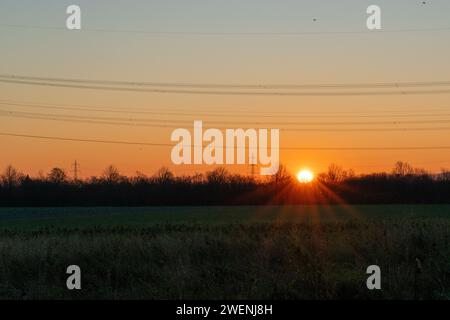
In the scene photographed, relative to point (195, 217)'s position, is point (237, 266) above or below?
below

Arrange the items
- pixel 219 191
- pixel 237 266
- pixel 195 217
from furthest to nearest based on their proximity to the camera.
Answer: pixel 219 191
pixel 195 217
pixel 237 266

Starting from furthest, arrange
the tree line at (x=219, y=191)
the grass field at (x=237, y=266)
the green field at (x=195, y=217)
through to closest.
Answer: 1. the tree line at (x=219, y=191)
2. the green field at (x=195, y=217)
3. the grass field at (x=237, y=266)

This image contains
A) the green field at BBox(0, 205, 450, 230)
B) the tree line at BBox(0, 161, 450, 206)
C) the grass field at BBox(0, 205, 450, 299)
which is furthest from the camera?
the tree line at BBox(0, 161, 450, 206)

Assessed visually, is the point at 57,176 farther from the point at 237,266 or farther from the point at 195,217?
the point at 237,266

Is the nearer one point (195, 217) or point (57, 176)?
point (195, 217)

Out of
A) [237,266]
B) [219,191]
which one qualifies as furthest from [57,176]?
[237,266]

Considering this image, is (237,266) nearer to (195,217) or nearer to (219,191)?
(195,217)

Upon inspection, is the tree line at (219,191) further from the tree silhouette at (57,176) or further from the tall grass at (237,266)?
the tall grass at (237,266)

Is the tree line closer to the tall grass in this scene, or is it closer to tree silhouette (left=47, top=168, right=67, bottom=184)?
tree silhouette (left=47, top=168, right=67, bottom=184)

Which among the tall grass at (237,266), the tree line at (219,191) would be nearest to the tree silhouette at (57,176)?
the tree line at (219,191)

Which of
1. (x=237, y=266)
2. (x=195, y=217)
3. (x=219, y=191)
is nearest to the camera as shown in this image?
(x=237, y=266)

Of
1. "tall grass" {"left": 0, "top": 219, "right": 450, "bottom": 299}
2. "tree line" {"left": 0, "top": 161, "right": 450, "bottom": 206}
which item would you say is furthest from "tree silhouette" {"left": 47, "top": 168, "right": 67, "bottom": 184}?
"tall grass" {"left": 0, "top": 219, "right": 450, "bottom": 299}

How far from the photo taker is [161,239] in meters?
17.6

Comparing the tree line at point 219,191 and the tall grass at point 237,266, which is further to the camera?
the tree line at point 219,191
